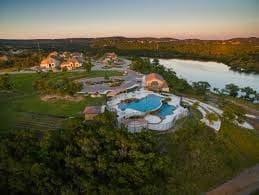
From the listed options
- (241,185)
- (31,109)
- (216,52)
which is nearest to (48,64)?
(31,109)

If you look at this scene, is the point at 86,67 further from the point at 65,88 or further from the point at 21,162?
the point at 21,162

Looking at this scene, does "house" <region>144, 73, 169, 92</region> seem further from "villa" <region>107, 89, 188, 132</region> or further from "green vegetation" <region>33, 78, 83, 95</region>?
"green vegetation" <region>33, 78, 83, 95</region>

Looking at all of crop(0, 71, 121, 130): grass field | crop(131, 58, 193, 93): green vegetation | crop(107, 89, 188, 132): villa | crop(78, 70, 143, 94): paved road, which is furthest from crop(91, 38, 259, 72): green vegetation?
crop(0, 71, 121, 130): grass field

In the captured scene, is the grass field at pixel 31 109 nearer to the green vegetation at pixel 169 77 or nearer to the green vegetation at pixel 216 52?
the green vegetation at pixel 169 77

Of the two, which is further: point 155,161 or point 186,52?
point 186,52

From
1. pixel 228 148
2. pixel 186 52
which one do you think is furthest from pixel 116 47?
pixel 228 148

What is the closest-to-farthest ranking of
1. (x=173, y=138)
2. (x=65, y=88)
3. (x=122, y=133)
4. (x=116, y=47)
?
(x=122, y=133)
(x=173, y=138)
(x=65, y=88)
(x=116, y=47)
